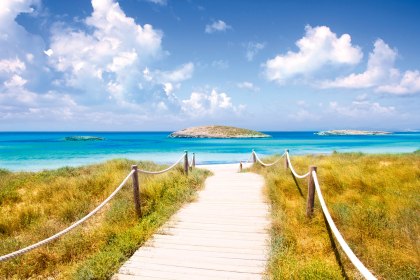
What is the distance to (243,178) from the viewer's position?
12859 mm

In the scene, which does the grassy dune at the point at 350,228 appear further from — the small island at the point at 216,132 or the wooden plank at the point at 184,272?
the small island at the point at 216,132

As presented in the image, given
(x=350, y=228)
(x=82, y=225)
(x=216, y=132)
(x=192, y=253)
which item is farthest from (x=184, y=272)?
(x=216, y=132)

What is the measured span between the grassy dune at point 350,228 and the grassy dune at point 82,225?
2730mm

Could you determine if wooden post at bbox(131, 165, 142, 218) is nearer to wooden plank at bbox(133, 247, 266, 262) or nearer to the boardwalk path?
the boardwalk path

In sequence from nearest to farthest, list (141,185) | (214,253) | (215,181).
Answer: (214,253), (141,185), (215,181)

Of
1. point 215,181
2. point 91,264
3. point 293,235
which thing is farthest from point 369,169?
point 91,264

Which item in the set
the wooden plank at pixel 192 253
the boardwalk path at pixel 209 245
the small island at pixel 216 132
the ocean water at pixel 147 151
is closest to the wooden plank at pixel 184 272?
the boardwalk path at pixel 209 245

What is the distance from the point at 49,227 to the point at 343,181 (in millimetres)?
8309

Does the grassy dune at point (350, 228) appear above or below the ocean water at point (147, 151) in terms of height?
above

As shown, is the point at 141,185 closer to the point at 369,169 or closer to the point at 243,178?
the point at 243,178

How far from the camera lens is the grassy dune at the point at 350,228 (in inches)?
175

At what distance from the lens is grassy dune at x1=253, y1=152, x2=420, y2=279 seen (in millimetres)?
4445

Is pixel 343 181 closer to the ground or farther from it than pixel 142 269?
farther from it

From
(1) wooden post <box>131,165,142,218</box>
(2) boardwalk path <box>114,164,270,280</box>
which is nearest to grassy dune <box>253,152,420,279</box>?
(2) boardwalk path <box>114,164,270,280</box>
